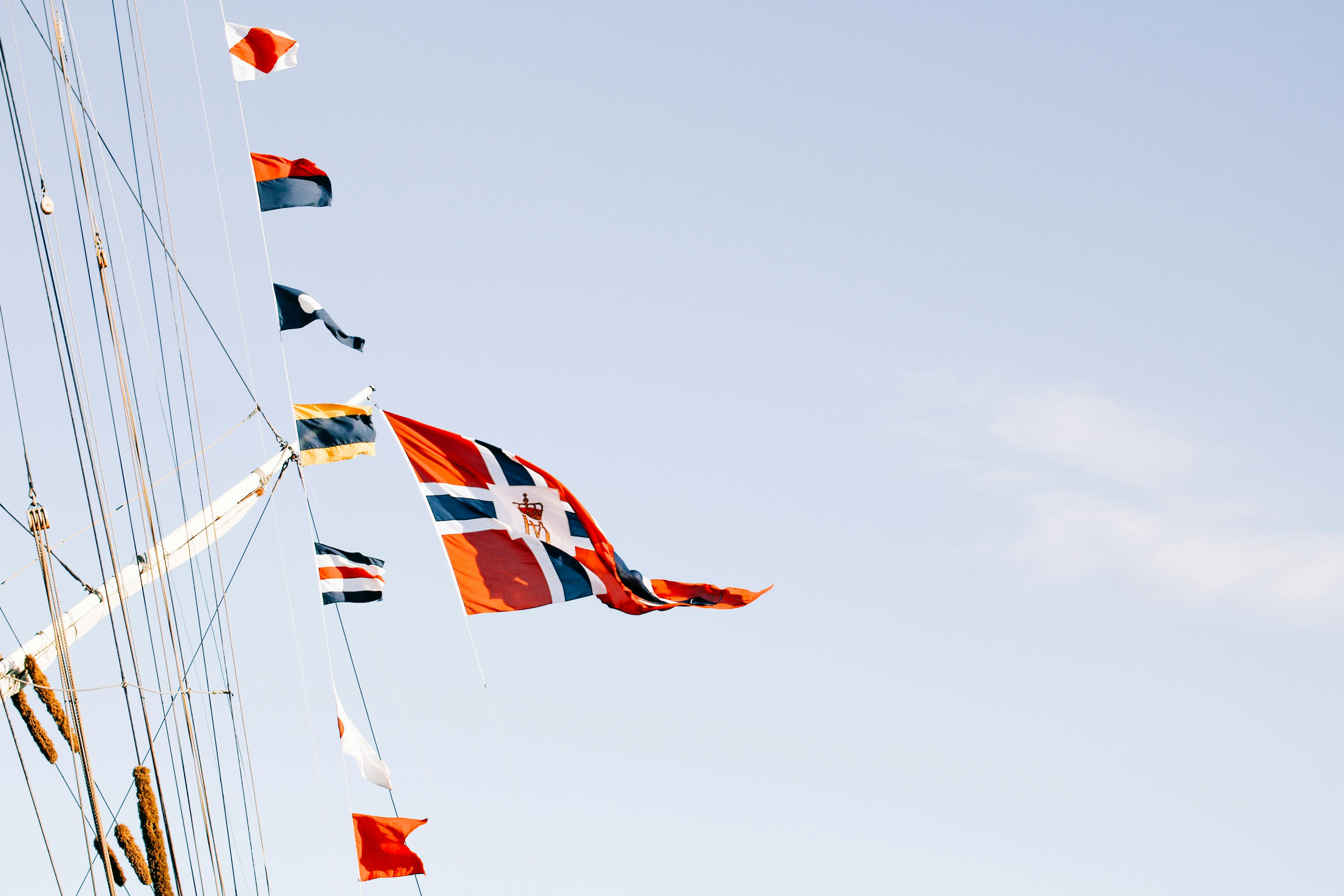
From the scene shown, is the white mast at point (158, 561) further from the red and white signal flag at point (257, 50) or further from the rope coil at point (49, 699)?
the red and white signal flag at point (257, 50)

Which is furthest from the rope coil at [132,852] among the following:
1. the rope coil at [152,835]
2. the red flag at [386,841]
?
the red flag at [386,841]

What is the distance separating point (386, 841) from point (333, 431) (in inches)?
256

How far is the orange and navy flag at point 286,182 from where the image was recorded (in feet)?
65.1

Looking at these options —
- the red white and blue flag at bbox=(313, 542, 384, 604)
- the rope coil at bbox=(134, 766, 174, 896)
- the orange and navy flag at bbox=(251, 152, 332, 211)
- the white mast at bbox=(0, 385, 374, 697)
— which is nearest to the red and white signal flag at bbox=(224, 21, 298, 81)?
the orange and navy flag at bbox=(251, 152, 332, 211)

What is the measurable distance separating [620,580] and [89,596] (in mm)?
7525

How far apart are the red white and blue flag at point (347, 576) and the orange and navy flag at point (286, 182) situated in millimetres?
5821

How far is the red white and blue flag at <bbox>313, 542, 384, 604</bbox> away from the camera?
2228cm

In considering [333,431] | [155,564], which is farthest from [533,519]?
[155,564]

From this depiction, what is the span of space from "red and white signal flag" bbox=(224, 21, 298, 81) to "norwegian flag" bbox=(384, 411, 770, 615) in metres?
5.44

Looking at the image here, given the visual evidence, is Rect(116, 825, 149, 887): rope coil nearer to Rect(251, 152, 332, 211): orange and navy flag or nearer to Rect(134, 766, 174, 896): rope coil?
Rect(134, 766, 174, 896): rope coil

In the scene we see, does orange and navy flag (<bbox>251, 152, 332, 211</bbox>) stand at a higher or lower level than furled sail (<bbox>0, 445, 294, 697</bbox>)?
higher

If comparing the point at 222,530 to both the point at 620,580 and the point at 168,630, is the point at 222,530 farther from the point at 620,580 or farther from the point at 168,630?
the point at 620,580

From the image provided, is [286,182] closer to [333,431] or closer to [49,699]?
[333,431]

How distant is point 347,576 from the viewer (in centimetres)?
2253
